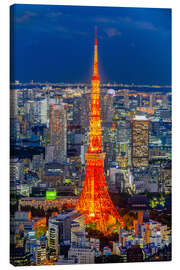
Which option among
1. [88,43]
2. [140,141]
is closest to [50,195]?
[140,141]

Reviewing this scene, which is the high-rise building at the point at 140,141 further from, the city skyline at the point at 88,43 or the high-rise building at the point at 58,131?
the high-rise building at the point at 58,131

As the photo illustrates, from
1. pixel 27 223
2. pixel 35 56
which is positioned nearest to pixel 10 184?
pixel 27 223

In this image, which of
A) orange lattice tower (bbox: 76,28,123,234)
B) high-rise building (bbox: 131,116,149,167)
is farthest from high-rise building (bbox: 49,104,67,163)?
high-rise building (bbox: 131,116,149,167)

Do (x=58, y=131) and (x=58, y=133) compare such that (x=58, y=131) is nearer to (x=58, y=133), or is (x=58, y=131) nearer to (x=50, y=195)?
(x=58, y=133)

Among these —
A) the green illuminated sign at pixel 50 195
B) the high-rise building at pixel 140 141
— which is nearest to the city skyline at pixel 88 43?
the high-rise building at pixel 140 141

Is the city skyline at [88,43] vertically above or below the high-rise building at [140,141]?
above

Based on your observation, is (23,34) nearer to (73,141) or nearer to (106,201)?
(73,141)

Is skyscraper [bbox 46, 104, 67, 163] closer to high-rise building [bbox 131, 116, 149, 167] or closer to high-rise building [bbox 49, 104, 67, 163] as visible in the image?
high-rise building [bbox 49, 104, 67, 163]

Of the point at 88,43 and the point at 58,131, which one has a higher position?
the point at 88,43
